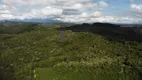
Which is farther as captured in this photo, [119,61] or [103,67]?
[119,61]

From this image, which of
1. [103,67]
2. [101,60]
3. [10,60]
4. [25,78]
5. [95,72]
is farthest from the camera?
[10,60]

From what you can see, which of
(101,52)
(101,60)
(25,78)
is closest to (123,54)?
(101,52)

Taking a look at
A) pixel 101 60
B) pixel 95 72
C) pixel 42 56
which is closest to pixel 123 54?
pixel 101 60

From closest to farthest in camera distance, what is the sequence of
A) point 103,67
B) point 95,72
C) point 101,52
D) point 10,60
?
1. point 95,72
2. point 103,67
3. point 10,60
4. point 101,52

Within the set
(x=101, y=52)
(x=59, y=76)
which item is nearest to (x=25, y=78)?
(x=59, y=76)

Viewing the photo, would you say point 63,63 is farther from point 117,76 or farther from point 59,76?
point 117,76

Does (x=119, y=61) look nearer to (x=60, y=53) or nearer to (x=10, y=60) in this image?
(x=60, y=53)

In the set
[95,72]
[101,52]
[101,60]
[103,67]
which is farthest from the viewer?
[101,52]

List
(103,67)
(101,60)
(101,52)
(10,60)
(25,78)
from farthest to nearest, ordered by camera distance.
Result: (101,52) < (10,60) < (101,60) < (103,67) < (25,78)

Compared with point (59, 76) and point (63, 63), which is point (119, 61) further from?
point (59, 76)

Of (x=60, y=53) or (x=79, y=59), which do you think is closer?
(x=79, y=59)
